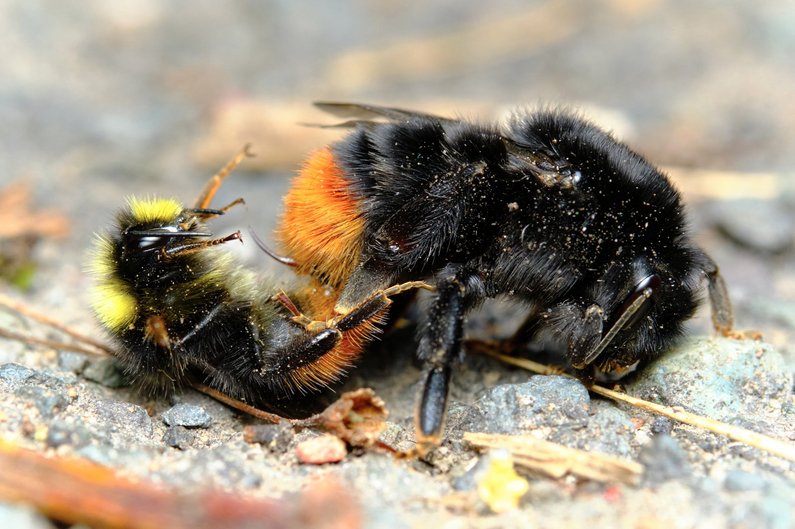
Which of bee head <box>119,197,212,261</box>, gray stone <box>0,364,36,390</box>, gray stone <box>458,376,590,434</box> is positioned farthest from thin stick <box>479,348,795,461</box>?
gray stone <box>0,364,36,390</box>

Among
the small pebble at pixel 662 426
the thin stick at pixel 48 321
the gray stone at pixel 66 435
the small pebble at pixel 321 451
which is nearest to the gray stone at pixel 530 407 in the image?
the small pebble at pixel 662 426

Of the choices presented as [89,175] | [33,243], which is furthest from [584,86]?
[33,243]

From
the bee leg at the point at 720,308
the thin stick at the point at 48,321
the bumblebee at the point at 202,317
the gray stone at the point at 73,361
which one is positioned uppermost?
the bee leg at the point at 720,308

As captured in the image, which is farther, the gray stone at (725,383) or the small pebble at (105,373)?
the small pebble at (105,373)

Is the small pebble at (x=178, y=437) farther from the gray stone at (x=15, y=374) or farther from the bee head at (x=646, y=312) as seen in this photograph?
the bee head at (x=646, y=312)

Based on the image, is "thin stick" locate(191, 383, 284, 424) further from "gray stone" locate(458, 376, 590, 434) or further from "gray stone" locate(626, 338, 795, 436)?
"gray stone" locate(626, 338, 795, 436)

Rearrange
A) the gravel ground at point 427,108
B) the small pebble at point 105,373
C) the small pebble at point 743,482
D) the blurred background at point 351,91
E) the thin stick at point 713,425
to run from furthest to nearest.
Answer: the blurred background at point 351,91
the small pebble at point 105,373
the thin stick at point 713,425
the gravel ground at point 427,108
the small pebble at point 743,482

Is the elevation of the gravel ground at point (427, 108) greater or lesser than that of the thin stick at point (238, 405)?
greater
